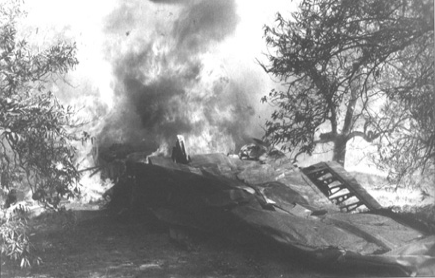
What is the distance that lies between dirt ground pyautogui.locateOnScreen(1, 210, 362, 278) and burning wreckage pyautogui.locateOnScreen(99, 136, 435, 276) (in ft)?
0.32

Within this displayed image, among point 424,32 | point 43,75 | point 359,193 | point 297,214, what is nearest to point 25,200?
point 43,75

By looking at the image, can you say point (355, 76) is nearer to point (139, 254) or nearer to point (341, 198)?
point (341, 198)

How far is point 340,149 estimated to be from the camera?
412 cm

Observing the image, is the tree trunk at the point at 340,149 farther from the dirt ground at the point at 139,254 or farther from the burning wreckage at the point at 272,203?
the dirt ground at the point at 139,254

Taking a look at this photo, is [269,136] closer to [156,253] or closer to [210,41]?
[210,41]

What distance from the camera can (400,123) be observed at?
13.7 feet

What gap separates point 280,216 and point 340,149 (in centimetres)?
69

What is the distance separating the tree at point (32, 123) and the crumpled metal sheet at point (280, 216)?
602 millimetres

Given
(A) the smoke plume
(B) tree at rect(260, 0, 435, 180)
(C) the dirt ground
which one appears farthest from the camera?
(B) tree at rect(260, 0, 435, 180)

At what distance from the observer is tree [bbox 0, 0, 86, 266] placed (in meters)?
3.95

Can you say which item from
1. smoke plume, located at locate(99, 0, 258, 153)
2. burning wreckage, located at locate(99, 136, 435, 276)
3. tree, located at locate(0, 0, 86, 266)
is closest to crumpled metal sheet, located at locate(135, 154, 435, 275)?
burning wreckage, located at locate(99, 136, 435, 276)

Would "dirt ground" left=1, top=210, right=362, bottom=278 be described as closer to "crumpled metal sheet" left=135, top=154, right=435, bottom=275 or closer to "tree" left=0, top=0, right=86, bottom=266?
"crumpled metal sheet" left=135, top=154, right=435, bottom=275

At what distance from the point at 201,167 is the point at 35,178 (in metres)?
1.24

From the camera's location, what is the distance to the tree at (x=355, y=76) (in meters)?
4.15
